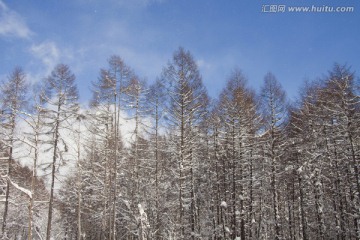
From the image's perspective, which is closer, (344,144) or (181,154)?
(181,154)

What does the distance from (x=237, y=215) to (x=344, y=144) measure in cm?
846

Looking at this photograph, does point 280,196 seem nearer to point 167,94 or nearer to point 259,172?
point 259,172

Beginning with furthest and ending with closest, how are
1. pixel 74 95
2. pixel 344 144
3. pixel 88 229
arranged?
1. pixel 88 229
2. pixel 74 95
3. pixel 344 144

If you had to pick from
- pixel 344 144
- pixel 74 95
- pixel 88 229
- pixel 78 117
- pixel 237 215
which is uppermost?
pixel 74 95

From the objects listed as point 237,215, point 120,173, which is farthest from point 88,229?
point 237,215

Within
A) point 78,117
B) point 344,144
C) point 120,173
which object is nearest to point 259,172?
point 344,144

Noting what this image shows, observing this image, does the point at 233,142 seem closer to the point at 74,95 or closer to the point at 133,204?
the point at 133,204

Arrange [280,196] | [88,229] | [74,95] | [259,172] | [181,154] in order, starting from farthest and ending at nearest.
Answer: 1. [88,229]
2. [280,196]
3. [259,172]
4. [74,95]
5. [181,154]

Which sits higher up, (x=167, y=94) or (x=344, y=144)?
(x=167, y=94)

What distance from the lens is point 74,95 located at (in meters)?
21.3

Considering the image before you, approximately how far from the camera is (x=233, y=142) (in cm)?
1881

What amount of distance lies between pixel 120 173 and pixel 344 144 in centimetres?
1726

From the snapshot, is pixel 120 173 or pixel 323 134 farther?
pixel 120 173

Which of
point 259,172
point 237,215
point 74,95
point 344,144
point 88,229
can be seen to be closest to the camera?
point 344,144
